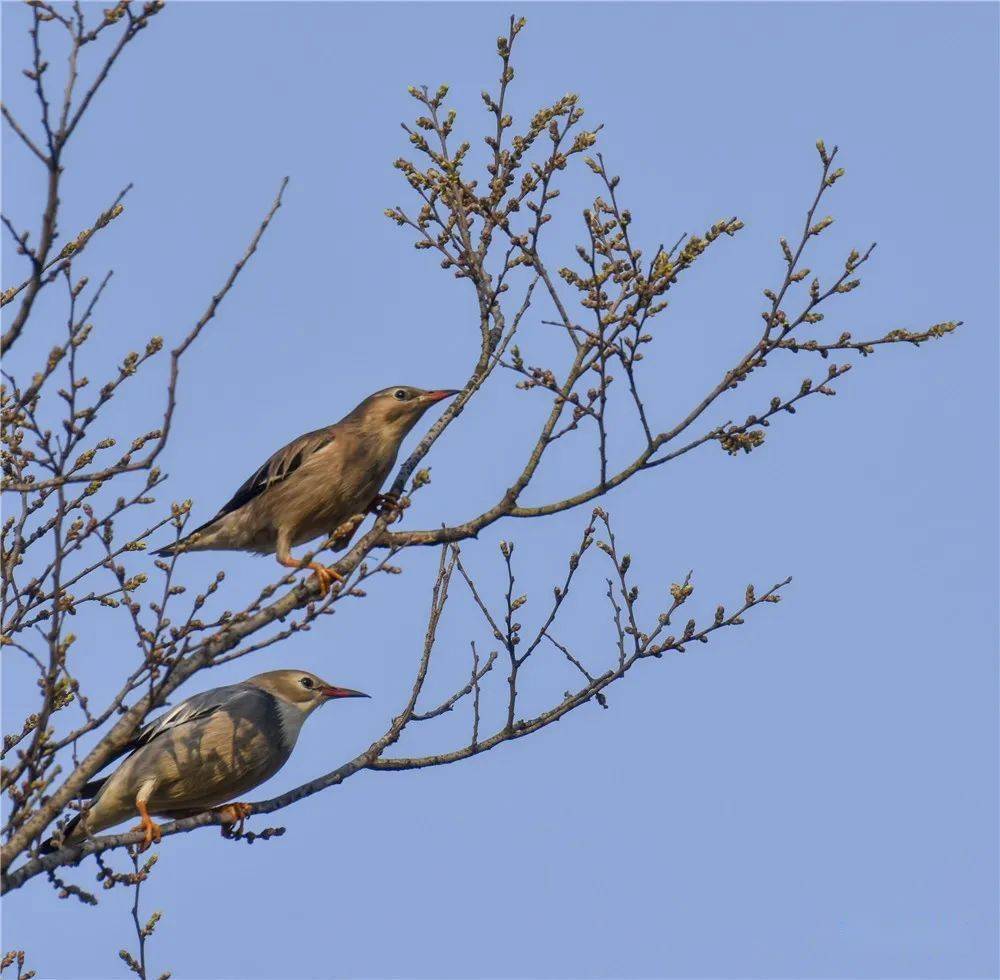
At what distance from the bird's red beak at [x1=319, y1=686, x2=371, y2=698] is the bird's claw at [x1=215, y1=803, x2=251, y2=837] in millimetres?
1457

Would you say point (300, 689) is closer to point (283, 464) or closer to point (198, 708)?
point (198, 708)

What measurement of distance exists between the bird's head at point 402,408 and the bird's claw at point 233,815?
2.59 metres

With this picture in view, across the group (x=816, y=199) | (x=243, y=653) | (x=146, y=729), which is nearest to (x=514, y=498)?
(x=243, y=653)

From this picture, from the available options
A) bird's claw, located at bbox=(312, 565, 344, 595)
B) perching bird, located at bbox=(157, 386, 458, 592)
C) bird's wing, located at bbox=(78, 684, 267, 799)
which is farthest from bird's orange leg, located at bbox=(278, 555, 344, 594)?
bird's wing, located at bbox=(78, 684, 267, 799)

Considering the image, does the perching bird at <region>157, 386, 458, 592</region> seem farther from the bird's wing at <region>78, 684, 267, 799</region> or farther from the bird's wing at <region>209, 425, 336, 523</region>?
the bird's wing at <region>78, 684, 267, 799</region>

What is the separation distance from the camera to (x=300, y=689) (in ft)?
29.7

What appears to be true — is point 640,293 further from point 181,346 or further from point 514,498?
point 181,346

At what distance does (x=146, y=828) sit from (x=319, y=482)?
7.90ft

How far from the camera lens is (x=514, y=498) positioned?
21.6 feet

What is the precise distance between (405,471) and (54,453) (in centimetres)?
199

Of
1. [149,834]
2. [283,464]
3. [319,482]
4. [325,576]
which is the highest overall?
[283,464]

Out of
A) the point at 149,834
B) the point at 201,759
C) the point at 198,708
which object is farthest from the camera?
the point at 198,708

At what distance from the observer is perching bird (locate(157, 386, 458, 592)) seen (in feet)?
28.3

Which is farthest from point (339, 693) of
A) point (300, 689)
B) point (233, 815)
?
point (233, 815)
